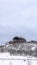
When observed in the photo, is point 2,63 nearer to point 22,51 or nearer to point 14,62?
point 14,62

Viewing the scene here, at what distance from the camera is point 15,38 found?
30781mm

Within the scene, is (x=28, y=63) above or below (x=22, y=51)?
below

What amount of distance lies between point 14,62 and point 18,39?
57.3ft

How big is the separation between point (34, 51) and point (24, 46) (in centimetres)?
282

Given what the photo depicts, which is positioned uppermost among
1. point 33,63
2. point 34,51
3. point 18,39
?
point 18,39

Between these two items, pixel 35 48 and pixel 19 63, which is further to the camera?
pixel 35 48

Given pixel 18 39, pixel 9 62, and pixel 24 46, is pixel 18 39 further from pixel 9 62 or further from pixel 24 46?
pixel 9 62

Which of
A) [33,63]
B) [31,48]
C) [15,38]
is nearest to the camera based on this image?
[33,63]

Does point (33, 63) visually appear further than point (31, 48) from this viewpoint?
No

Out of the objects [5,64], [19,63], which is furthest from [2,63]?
[19,63]

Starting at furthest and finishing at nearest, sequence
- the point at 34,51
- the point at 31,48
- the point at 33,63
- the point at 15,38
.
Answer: the point at 15,38, the point at 31,48, the point at 34,51, the point at 33,63

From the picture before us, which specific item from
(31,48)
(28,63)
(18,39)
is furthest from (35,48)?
(18,39)

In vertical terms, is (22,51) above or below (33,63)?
above

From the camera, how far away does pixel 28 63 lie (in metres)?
13.8
